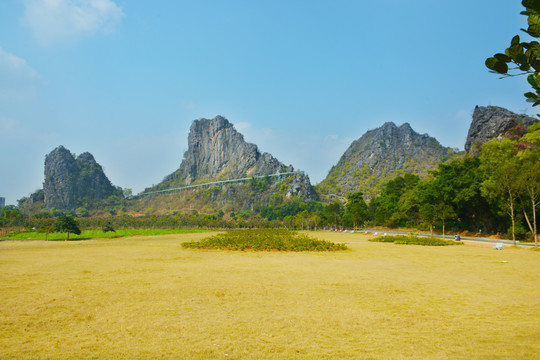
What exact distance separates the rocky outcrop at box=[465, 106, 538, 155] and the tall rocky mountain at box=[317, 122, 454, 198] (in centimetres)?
5076

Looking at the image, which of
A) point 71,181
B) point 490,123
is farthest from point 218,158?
point 490,123

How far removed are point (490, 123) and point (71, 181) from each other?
165538 mm

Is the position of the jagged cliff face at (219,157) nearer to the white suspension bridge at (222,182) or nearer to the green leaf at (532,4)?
the white suspension bridge at (222,182)

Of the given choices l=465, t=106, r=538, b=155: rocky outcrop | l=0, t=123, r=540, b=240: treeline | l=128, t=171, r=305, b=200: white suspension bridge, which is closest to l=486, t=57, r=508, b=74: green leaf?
l=0, t=123, r=540, b=240: treeline

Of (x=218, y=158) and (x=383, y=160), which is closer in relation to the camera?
(x=383, y=160)

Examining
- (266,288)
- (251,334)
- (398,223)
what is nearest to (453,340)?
(251,334)

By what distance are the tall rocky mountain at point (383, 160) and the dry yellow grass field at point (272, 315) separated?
108 m

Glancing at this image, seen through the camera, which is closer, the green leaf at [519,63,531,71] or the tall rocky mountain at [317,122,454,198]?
the green leaf at [519,63,531,71]

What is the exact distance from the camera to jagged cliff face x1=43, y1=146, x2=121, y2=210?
500ft

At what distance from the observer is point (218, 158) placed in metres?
170

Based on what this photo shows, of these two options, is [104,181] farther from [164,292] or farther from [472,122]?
[164,292]

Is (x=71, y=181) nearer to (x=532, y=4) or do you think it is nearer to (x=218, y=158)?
(x=218, y=158)

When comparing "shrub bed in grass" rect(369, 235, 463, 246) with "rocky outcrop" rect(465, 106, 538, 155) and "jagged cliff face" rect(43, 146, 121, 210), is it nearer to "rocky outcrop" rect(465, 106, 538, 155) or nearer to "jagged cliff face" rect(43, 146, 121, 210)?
"rocky outcrop" rect(465, 106, 538, 155)

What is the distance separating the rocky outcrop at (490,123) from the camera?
184 feet
